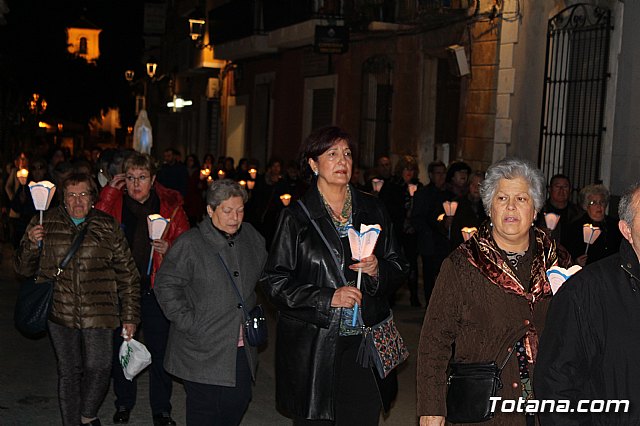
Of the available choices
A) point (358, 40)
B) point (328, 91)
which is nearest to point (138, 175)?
point (358, 40)

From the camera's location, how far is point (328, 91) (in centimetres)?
2622

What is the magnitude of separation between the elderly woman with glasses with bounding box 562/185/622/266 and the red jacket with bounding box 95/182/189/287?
156 inches

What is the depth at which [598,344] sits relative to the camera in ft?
12.2

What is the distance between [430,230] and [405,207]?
1.72 m

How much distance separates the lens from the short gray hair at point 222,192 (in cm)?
641

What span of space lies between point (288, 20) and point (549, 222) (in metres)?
19.0

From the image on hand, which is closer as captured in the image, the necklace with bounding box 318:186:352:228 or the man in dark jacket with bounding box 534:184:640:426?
the man in dark jacket with bounding box 534:184:640:426

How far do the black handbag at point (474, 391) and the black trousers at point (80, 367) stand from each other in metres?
3.01

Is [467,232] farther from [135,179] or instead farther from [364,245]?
[364,245]

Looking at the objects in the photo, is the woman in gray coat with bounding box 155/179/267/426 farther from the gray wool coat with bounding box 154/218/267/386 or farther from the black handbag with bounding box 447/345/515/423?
the black handbag with bounding box 447/345/515/423

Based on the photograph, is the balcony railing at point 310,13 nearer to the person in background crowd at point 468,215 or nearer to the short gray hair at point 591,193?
the person in background crowd at point 468,215

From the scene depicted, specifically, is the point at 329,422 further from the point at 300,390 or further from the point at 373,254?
the point at 373,254

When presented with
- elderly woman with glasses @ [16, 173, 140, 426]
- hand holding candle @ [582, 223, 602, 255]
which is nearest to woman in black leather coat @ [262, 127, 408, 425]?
elderly woman with glasses @ [16, 173, 140, 426]

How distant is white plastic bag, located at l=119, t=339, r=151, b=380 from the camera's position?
6820 mm
